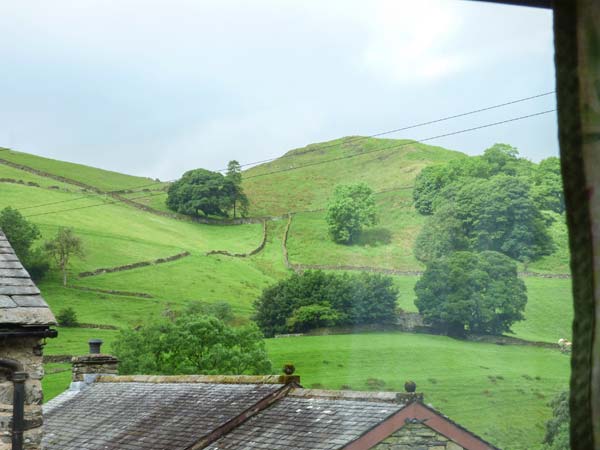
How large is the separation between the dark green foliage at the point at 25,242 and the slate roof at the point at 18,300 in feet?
159

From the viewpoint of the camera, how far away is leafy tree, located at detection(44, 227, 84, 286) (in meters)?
56.3

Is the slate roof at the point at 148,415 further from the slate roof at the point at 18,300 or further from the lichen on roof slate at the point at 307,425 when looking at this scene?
the slate roof at the point at 18,300

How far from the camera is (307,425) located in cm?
974

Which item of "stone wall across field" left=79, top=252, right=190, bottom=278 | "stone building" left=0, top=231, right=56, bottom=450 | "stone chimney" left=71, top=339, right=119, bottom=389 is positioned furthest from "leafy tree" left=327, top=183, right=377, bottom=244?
"stone building" left=0, top=231, right=56, bottom=450

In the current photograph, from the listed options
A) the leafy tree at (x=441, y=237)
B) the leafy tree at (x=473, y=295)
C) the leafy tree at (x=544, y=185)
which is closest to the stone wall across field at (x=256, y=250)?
the leafy tree at (x=441, y=237)

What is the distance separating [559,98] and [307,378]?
32247 mm

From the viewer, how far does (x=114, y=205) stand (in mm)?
74312

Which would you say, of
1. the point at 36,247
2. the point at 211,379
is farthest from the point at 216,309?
the point at 211,379

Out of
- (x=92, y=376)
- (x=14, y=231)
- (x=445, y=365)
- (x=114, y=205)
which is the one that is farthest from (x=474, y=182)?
(x=114, y=205)

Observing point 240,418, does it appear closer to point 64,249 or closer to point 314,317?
point 314,317

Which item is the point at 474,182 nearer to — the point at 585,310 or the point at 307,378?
the point at 307,378

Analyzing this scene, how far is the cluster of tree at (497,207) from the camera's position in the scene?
49.4 feet

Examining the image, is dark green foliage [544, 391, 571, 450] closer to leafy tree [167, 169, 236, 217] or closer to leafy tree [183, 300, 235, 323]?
leafy tree [183, 300, 235, 323]

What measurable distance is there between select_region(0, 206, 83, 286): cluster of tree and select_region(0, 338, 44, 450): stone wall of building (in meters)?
49.0
